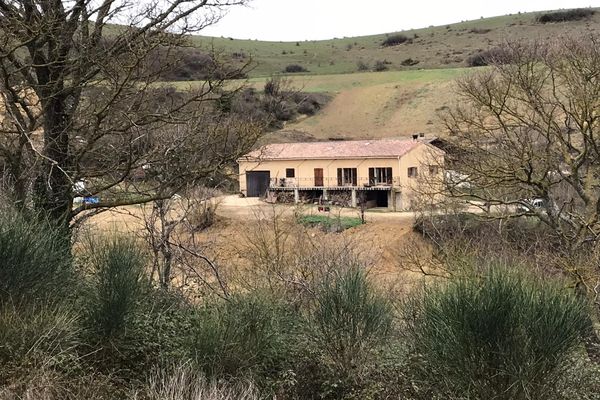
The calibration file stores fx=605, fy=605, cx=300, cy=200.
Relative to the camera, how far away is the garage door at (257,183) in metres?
52.5

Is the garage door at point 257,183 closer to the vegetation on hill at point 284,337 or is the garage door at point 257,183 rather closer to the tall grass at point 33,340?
the vegetation on hill at point 284,337

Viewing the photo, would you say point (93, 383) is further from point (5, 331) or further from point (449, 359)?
point (449, 359)

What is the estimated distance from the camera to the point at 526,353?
4680mm

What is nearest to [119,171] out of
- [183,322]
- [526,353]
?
[183,322]

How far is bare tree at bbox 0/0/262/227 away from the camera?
681cm

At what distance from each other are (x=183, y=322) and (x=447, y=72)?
83.8 metres

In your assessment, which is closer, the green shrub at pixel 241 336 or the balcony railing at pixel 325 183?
the green shrub at pixel 241 336

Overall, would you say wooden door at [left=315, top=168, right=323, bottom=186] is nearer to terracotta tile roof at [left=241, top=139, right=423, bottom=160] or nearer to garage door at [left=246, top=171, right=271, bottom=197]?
terracotta tile roof at [left=241, top=139, right=423, bottom=160]

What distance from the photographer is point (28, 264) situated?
205 inches

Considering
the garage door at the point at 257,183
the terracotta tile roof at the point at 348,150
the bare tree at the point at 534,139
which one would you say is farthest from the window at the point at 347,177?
the bare tree at the point at 534,139

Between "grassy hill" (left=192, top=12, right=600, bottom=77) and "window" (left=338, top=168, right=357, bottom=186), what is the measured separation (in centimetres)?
4125

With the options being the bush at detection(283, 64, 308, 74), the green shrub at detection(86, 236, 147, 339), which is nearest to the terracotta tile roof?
the green shrub at detection(86, 236, 147, 339)

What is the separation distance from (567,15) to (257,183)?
66.9 metres

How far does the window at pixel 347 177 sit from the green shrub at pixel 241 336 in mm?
41922
